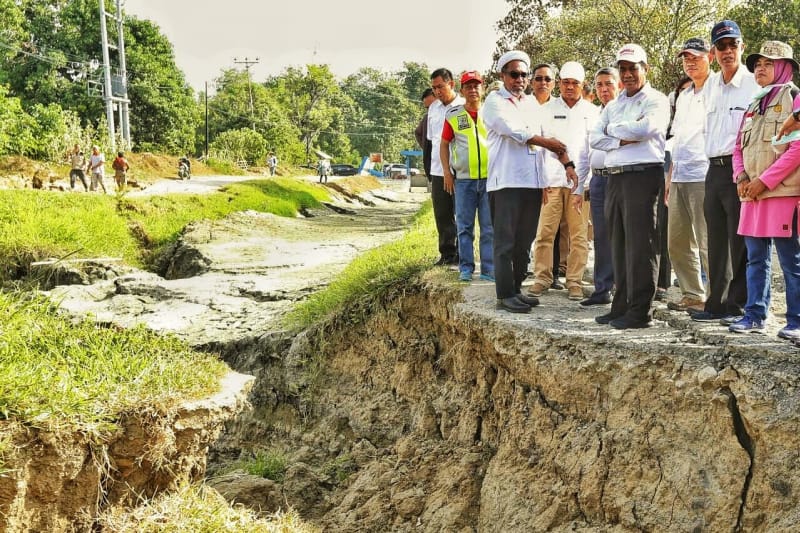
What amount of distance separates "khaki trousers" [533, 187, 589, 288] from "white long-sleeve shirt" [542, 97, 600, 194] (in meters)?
0.11

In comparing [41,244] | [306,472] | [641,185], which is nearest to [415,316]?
[306,472]

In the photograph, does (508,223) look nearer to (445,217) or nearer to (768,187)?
(768,187)

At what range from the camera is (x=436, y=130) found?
22.0 feet

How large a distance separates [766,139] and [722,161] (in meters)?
0.41

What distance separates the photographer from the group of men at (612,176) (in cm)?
451

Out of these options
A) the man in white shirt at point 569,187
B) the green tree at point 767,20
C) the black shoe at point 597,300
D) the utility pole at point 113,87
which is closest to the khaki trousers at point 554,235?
the man in white shirt at point 569,187

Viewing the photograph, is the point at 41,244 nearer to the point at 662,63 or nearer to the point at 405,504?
A: the point at 405,504

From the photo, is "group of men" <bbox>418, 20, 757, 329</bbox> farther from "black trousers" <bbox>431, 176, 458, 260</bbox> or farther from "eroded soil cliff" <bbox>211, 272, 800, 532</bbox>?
"black trousers" <bbox>431, 176, 458, 260</bbox>

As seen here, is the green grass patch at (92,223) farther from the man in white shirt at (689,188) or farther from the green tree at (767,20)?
the green tree at (767,20)

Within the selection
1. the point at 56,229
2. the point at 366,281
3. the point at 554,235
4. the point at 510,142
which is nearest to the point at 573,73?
the point at 510,142

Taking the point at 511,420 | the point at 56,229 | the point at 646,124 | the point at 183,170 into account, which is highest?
the point at 646,124

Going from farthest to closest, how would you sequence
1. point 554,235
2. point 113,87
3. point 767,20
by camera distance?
point 113,87 → point 767,20 → point 554,235

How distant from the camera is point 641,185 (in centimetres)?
451

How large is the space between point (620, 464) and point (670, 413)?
1.25 feet
